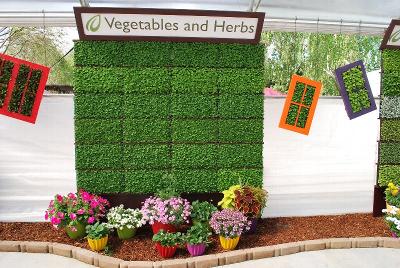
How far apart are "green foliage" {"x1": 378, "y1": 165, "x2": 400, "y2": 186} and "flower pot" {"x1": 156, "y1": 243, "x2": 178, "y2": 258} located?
412cm

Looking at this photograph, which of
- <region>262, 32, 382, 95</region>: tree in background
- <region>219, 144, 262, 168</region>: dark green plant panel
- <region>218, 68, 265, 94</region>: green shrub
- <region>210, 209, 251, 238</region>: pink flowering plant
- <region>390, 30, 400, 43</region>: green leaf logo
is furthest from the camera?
<region>262, 32, 382, 95</region>: tree in background

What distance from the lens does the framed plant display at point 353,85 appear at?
7.06m

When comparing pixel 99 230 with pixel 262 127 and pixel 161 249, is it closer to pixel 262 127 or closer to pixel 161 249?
pixel 161 249

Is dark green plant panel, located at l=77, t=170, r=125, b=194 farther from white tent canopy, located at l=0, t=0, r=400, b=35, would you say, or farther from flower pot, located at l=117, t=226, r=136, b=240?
white tent canopy, located at l=0, t=0, r=400, b=35

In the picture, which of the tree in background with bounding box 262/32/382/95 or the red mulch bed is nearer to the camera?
the red mulch bed

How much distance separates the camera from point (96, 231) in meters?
5.58

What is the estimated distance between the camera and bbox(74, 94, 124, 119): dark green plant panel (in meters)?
6.34

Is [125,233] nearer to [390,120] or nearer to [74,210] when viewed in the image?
[74,210]

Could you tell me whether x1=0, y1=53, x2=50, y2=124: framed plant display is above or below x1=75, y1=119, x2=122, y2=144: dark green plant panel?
above

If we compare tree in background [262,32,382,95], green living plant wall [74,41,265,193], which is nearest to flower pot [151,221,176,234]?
green living plant wall [74,41,265,193]

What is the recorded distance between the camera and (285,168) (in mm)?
7020

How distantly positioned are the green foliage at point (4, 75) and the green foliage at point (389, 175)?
6645 mm

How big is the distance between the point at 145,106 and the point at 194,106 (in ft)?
2.62

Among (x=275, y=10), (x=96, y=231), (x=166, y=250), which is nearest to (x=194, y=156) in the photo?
(x=166, y=250)
